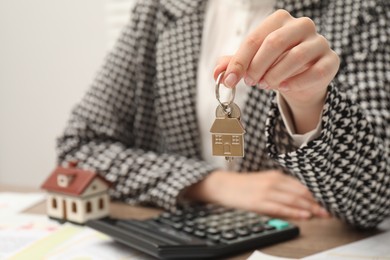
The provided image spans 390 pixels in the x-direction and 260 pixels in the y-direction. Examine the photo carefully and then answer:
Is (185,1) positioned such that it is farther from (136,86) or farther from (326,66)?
(326,66)

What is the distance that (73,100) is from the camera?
192 cm

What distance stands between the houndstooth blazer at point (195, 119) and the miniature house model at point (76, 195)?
102 mm

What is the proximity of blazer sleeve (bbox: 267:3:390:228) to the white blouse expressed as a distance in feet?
0.65

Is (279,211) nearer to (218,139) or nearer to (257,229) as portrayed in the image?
(257,229)

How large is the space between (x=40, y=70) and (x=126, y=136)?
0.89 meters

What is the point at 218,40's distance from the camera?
3.74 ft

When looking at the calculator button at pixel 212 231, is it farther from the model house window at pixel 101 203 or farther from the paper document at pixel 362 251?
the model house window at pixel 101 203

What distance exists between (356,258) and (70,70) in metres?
1.39

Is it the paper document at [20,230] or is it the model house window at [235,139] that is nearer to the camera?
the model house window at [235,139]

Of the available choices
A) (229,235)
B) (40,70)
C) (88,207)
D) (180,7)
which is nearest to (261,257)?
(229,235)

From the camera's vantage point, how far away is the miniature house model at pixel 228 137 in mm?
596

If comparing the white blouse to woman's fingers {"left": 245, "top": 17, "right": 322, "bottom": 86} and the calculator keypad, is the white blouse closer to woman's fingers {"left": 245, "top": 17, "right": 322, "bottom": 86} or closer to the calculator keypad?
the calculator keypad

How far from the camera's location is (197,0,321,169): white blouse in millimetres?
1092

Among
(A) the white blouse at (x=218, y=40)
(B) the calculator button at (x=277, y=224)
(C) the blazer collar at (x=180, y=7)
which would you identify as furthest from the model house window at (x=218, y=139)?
(C) the blazer collar at (x=180, y=7)
